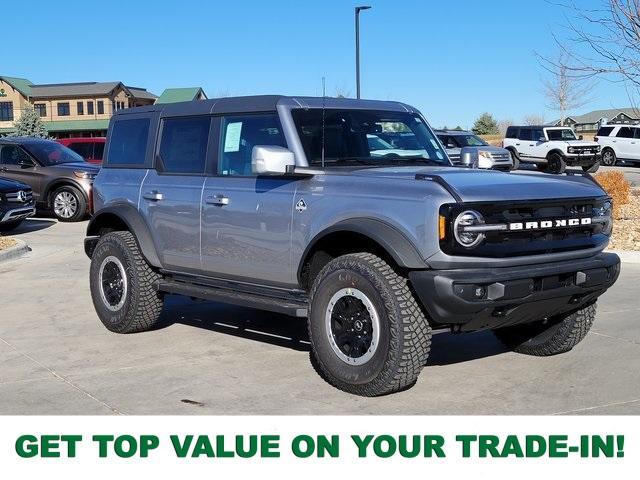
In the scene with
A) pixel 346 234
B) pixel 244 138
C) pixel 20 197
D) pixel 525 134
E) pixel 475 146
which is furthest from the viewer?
pixel 525 134

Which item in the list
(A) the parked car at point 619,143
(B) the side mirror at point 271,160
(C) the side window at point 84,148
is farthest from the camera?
(A) the parked car at point 619,143

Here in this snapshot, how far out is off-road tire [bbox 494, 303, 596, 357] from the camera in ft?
21.6

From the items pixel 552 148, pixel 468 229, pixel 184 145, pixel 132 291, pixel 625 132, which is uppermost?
pixel 625 132

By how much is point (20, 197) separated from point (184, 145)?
32.3 feet

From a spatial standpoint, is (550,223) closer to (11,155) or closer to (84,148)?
(11,155)

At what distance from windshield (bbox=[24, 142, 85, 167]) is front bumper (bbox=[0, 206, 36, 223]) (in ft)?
8.63

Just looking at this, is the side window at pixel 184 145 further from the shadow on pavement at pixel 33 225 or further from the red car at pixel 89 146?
the red car at pixel 89 146

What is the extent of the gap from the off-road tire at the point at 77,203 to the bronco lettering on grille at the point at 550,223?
1400cm

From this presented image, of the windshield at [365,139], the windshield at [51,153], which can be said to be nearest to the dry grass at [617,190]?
the windshield at [365,139]

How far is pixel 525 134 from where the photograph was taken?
35.7 m

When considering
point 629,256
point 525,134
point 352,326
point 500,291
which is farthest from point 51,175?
point 525,134

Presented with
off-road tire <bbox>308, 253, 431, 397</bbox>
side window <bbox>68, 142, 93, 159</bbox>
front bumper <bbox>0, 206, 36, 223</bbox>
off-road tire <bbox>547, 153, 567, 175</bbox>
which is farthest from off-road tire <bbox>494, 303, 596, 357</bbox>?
off-road tire <bbox>547, 153, 567, 175</bbox>

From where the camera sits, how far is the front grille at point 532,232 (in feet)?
17.6

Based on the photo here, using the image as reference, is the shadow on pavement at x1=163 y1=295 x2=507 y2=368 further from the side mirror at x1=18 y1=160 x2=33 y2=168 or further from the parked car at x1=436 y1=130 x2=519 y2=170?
the parked car at x1=436 y1=130 x2=519 y2=170
